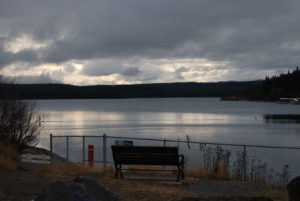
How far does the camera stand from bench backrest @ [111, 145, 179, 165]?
11181mm

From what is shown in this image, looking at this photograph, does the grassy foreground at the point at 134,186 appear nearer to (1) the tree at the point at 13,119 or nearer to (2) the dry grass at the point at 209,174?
(2) the dry grass at the point at 209,174

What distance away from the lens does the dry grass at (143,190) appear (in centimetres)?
850

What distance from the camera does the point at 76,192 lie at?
6.13 metres

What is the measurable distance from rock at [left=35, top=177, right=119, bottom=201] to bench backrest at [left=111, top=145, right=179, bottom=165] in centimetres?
471

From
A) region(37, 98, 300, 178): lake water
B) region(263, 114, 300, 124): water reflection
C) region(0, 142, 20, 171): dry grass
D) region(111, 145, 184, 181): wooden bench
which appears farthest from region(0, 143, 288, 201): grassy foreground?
region(263, 114, 300, 124): water reflection

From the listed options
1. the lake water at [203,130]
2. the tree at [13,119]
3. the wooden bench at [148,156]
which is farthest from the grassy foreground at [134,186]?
the lake water at [203,130]

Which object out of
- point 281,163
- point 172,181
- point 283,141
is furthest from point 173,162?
point 283,141

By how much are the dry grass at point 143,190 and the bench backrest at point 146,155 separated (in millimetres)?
633

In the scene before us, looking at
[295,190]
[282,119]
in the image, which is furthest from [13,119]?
[282,119]

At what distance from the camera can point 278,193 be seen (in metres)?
9.43

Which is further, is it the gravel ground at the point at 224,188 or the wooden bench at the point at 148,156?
the wooden bench at the point at 148,156

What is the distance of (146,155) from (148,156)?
0.22 feet

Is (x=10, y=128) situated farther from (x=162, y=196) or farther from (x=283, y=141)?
(x=283, y=141)

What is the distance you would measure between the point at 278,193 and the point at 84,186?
519 centimetres
